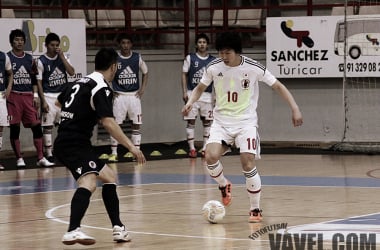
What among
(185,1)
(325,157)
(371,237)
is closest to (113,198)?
(371,237)

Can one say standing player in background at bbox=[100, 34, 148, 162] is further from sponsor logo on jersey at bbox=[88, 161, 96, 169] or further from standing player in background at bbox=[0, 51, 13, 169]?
sponsor logo on jersey at bbox=[88, 161, 96, 169]

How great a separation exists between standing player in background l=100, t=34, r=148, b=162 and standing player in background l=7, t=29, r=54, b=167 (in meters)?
1.73

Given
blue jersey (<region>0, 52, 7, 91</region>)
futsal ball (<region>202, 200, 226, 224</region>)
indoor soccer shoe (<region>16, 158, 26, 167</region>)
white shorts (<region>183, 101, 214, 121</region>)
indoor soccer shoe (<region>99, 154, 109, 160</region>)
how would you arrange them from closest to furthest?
futsal ball (<region>202, 200, 226, 224</region>) < blue jersey (<region>0, 52, 7, 91</region>) < indoor soccer shoe (<region>16, 158, 26, 167</region>) < indoor soccer shoe (<region>99, 154, 109, 160</region>) < white shorts (<region>183, 101, 214, 121</region>)

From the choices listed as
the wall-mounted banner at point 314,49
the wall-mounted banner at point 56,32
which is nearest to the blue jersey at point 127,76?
the wall-mounted banner at point 56,32

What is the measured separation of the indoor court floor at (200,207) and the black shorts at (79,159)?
2.53 ft

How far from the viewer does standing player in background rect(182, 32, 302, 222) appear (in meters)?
11.4

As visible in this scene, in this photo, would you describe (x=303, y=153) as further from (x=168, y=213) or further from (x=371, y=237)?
(x=371, y=237)

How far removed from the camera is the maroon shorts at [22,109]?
18.3m

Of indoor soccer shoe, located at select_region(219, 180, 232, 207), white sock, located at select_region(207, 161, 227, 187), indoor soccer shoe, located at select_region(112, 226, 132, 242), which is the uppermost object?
white sock, located at select_region(207, 161, 227, 187)

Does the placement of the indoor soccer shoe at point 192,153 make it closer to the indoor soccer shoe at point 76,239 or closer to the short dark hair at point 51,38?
the short dark hair at point 51,38

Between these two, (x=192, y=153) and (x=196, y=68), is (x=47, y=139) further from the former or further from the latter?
(x=196, y=68)

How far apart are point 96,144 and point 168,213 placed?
9876 millimetres

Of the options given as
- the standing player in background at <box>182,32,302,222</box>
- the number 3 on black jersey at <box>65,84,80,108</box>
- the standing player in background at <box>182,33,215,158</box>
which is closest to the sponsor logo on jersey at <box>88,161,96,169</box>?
the number 3 on black jersey at <box>65,84,80,108</box>

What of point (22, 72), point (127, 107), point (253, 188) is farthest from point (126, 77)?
point (253, 188)
